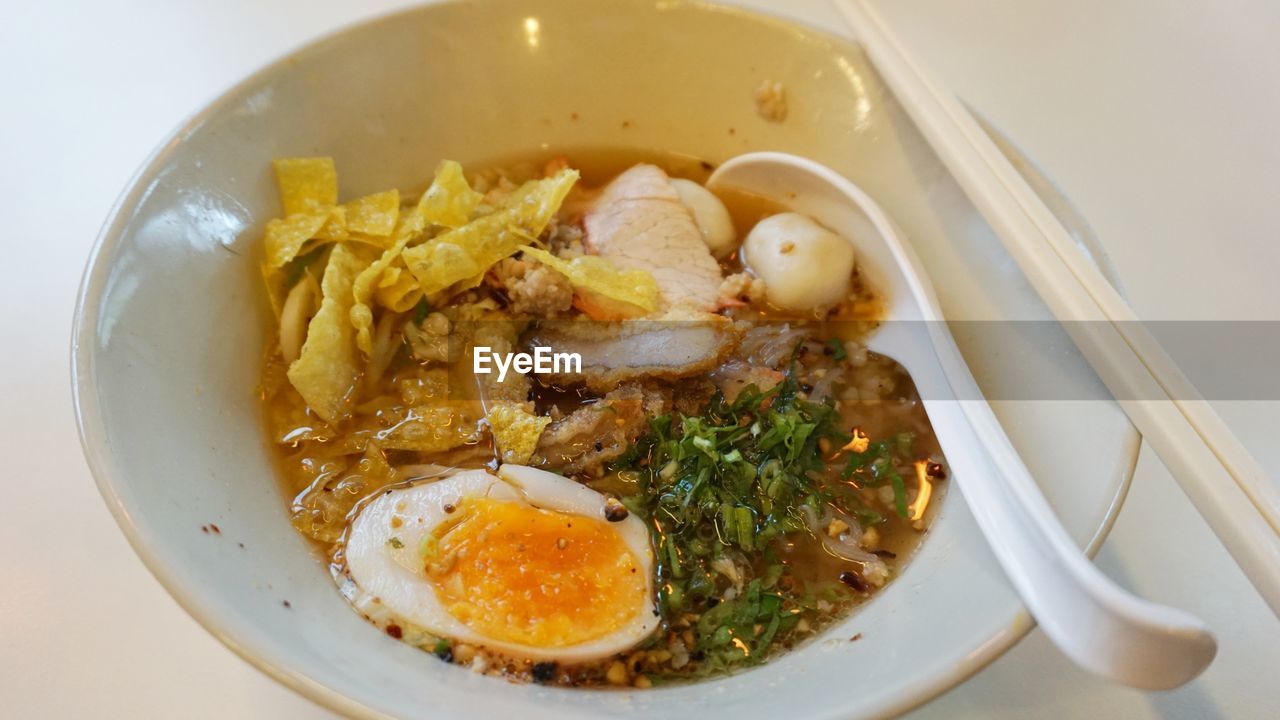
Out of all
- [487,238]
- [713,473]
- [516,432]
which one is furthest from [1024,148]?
[516,432]

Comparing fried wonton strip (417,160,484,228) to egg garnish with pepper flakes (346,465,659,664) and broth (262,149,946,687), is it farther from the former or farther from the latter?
egg garnish with pepper flakes (346,465,659,664)

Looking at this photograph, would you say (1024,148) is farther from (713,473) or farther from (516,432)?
(516,432)

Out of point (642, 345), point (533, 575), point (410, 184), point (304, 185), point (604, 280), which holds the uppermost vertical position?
point (304, 185)

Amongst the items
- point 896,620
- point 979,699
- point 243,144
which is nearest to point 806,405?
point 896,620

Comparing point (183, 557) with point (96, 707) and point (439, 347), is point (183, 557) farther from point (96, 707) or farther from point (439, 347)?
point (439, 347)

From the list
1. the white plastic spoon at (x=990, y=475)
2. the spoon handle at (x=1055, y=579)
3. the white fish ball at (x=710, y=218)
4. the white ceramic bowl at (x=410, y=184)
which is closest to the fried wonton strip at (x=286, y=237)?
the white ceramic bowl at (x=410, y=184)
